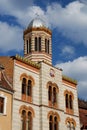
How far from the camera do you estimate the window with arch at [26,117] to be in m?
34.4

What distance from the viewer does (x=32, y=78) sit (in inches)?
1459

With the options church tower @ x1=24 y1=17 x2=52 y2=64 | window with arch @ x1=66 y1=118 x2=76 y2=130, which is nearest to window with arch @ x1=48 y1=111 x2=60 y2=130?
window with arch @ x1=66 y1=118 x2=76 y2=130

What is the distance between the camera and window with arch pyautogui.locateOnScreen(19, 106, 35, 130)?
34.4 metres

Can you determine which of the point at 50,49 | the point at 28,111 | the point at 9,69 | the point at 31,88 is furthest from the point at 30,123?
the point at 50,49

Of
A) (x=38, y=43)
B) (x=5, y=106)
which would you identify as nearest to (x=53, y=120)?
(x=5, y=106)

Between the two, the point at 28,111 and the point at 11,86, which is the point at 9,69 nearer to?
the point at 11,86

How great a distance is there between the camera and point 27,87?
36.4 m

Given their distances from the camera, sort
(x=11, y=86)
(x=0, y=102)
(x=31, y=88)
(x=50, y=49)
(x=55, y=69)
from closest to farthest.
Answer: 1. (x=0, y=102)
2. (x=11, y=86)
3. (x=31, y=88)
4. (x=55, y=69)
5. (x=50, y=49)

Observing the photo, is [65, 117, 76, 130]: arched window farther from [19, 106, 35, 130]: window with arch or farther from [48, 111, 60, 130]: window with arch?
[19, 106, 35, 130]: window with arch

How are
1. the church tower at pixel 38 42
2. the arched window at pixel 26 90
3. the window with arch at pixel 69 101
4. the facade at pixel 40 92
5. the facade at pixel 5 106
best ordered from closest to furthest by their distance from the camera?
1. the facade at pixel 5 106
2. the facade at pixel 40 92
3. the arched window at pixel 26 90
4. the window with arch at pixel 69 101
5. the church tower at pixel 38 42

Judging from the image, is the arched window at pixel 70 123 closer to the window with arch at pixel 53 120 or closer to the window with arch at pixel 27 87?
the window with arch at pixel 53 120

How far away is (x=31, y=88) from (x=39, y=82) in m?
1.54

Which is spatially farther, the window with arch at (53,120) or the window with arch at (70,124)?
the window with arch at (70,124)

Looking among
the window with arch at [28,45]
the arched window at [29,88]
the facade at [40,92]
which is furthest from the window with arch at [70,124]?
the window with arch at [28,45]
